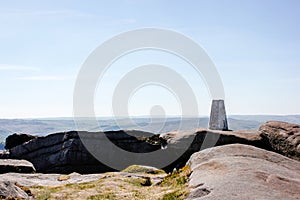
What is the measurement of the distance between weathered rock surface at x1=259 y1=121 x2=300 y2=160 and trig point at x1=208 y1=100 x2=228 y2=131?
734 cm

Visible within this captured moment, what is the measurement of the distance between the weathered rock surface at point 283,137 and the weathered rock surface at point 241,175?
14.1 m

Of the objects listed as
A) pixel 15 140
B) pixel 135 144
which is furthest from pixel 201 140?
pixel 15 140

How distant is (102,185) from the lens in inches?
1079

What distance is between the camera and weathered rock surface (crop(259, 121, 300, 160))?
125 ft

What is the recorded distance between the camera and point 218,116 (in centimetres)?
5244

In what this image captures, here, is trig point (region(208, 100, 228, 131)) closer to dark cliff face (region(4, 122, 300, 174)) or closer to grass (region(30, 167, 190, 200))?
dark cliff face (region(4, 122, 300, 174))

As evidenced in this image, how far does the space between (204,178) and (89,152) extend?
32.0 m

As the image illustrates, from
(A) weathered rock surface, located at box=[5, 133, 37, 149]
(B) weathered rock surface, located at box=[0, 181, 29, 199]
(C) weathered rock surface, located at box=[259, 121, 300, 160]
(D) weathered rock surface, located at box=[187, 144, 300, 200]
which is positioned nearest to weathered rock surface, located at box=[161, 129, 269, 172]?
(C) weathered rock surface, located at box=[259, 121, 300, 160]

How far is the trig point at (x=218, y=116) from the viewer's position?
52.1 meters

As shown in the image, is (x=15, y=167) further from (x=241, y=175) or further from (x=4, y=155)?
(x=241, y=175)

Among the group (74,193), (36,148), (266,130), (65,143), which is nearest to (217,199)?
(74,193)

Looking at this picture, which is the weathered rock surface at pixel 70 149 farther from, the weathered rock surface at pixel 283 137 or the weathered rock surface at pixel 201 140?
the weathered rock surface at pixel 283 137

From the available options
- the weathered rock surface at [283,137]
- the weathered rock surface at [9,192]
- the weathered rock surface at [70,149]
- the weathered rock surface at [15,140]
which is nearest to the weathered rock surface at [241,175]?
the weathered rock surface at [9,192]

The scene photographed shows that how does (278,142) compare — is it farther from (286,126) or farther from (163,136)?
(163,136)
